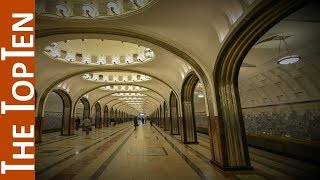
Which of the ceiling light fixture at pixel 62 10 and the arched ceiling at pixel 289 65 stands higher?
the ceiling light fixture at pixel 62 10

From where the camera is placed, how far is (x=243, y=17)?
4691 millimetres

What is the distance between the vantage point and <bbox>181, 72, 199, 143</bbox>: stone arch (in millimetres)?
11711

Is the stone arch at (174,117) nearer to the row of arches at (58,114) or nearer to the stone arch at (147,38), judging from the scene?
the row of arches at (58,114)

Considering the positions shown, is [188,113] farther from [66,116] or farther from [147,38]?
[66,116]

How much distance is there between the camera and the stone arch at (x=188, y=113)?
1171 cm

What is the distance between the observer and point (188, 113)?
40.1 feet

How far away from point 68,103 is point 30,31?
16670mm

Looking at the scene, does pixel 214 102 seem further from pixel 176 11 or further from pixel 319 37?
pixel 319 37

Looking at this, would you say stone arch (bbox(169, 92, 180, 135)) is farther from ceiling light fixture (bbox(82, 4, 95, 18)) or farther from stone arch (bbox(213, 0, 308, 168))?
ceiling light fixture (bbox(82, 4, 95, 18))

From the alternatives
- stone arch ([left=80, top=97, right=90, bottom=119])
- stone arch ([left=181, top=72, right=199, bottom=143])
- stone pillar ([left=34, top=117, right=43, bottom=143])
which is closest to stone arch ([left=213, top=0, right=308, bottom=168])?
stone arch ([left=181, top=72, right=199, bottom=143])

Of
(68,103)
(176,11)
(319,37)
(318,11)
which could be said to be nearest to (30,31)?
(176,11)

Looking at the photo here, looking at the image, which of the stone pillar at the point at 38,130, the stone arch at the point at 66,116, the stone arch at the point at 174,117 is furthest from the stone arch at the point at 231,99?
the stone arch at the point at 66,116

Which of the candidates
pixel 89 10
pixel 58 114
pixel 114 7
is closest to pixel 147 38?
pixel 114 7

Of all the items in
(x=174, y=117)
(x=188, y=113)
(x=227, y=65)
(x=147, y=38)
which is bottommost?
(x=174, y=117)
